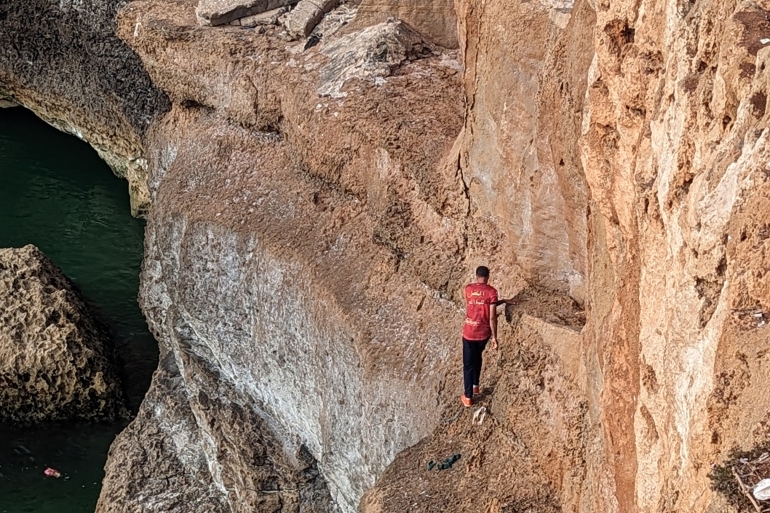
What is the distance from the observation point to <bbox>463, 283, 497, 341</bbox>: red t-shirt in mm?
9875

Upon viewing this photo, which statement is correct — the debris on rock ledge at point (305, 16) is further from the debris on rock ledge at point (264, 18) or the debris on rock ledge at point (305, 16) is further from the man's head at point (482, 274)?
the man's head at point (482, 274)

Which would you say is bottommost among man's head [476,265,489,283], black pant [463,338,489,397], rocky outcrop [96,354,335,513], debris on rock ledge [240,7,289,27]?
rocky outcrop [96,354,335,513]

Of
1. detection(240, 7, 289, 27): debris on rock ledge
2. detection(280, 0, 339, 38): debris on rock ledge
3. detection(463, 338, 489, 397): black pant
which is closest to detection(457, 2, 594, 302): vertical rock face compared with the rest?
detection(463, 338, 489, 397): black pant

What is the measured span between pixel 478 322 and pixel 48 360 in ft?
31.1

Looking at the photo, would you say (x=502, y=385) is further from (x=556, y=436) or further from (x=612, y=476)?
(x=612, y=476)

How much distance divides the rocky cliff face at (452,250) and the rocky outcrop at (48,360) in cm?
132

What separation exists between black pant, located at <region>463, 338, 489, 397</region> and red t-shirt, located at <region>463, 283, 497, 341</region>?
0.06 metres

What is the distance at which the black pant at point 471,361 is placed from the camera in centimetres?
1002

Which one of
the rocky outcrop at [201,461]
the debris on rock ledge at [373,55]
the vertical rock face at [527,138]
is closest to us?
the vertical rock face at [527,138]

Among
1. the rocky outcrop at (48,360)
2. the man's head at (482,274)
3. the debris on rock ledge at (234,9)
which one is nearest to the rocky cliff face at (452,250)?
the debris on rock ledge at (234,9)

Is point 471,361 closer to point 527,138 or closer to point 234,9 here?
point 527,138

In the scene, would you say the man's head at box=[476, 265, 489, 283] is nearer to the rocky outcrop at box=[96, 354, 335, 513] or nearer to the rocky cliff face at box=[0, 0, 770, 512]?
the rocky cliff face at box=[0, 0, 770, 512]

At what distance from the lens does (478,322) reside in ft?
32.7

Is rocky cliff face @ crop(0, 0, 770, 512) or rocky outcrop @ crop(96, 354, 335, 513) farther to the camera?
rocky outcrop @ crop(96, 354, 335, 513)
